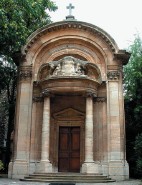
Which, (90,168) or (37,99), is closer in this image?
(90,168)

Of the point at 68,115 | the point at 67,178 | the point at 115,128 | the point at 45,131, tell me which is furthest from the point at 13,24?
the point at 67,178

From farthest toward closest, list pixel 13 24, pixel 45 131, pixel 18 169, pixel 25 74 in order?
pixel 25 74
pixel 45 131
pixel 18 169
pixel 13 24

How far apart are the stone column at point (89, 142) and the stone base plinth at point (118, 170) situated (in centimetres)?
77

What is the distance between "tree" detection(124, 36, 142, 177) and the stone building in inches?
60.6

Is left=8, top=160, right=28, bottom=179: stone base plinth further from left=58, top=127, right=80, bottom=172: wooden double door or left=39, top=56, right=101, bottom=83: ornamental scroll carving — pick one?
left=39, top=56, right=101, bottom=83: ornamental scroll carving

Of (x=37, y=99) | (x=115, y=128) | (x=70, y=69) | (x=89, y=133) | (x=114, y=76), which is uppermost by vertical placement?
(x=70, y=69)

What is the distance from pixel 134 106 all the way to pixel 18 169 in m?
8.49

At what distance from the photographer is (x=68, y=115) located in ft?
54.4

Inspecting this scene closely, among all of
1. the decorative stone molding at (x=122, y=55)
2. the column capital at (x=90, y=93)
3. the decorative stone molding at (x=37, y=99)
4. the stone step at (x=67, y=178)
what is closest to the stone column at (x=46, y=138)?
the decorative stone molding at (x=37, y=99)

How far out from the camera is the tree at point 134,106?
667 inches

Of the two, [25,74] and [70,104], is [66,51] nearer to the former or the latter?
[25,74]

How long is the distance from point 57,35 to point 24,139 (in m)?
6.40

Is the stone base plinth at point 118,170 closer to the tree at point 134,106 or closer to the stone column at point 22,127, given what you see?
the tree at point 134,106

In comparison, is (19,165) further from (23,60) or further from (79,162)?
(23,60)
